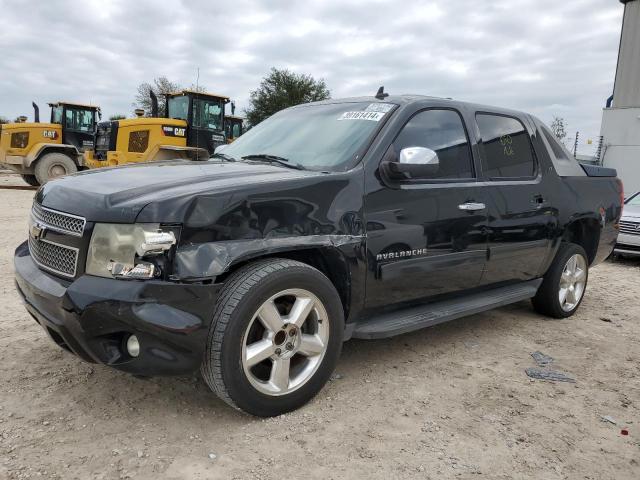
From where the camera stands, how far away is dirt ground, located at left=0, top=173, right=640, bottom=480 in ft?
7.88

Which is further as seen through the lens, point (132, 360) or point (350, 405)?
point (350, 405)

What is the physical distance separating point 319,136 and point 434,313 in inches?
54.7

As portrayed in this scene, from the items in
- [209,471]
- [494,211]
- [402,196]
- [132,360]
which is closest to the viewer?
[209,471]

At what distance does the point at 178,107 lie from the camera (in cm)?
1484

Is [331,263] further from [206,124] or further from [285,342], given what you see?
[206,124]

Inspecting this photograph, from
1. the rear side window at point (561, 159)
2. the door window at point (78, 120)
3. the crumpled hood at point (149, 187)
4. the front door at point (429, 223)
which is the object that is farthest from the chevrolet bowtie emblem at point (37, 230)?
Answer: the door window at point (78, 120)

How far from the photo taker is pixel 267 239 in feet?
8.89

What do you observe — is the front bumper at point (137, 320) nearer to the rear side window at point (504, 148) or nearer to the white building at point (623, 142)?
the rear side window at point (504, 148)

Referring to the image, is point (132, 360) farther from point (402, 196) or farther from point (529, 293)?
point (529, 293)

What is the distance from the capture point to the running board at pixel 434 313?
10.5 ft

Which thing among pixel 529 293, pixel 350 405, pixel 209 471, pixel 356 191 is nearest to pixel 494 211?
pixel 529 293

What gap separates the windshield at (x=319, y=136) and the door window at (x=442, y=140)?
207mm

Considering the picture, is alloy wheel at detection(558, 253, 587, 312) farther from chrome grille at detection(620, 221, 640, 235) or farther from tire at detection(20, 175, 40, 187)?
tire at detection(20, 175, 40, 187)

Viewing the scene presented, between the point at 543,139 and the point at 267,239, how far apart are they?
3.01m
